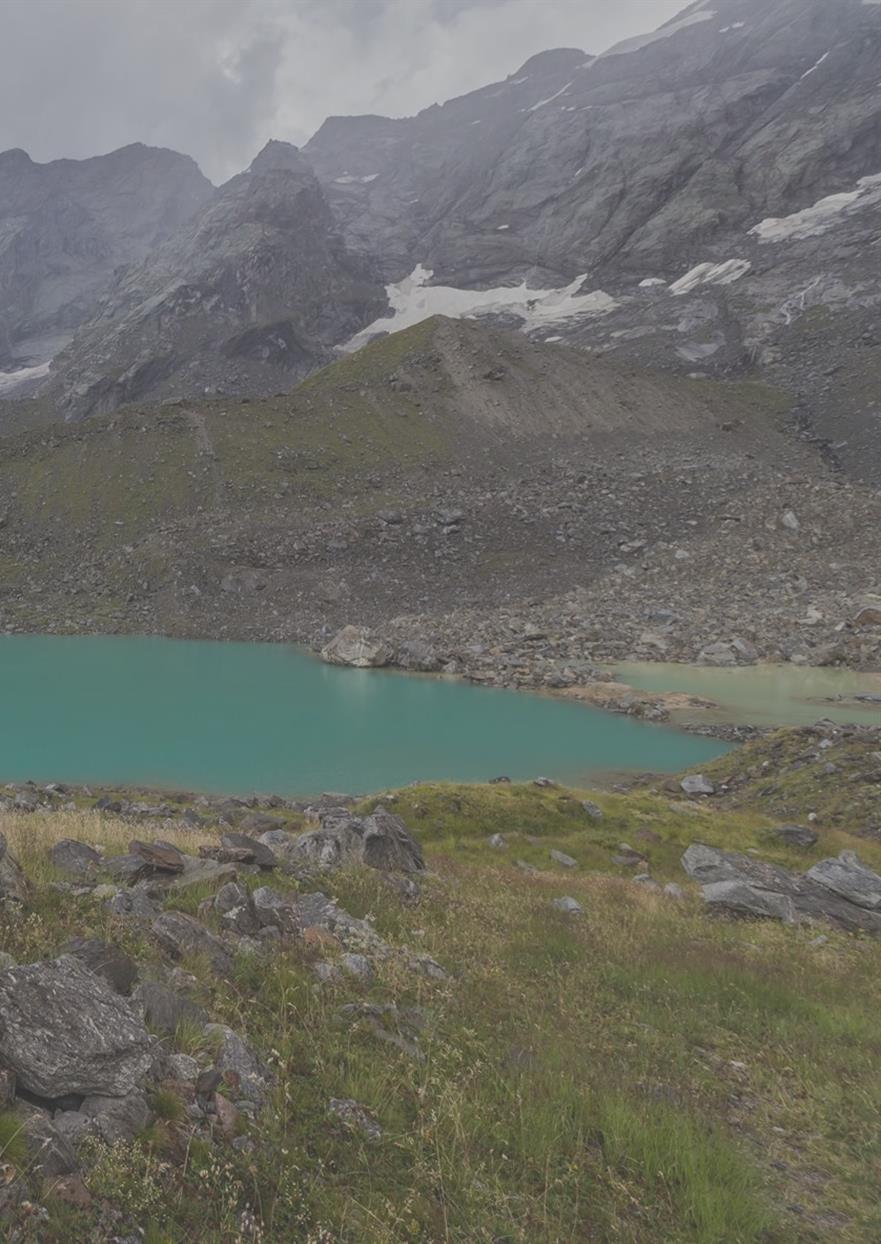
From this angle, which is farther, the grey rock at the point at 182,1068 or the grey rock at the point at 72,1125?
the grey rock at the point at 182,1068

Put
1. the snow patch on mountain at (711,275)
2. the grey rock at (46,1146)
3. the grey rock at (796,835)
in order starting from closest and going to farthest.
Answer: the grey rock at (46,1146) < the grey rock at (796,835) < the snow patch on mountain at (711,275)

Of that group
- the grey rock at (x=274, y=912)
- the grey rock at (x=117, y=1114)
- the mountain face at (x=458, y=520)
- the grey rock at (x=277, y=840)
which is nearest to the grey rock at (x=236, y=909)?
the grey rock at (x=274, y=912)

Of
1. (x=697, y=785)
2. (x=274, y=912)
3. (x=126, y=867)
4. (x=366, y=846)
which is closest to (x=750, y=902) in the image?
(x=366, y=846)

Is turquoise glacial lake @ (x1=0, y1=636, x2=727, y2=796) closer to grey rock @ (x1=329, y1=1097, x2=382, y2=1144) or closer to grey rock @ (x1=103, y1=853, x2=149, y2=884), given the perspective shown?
grey rock @ (x1=103, y1=853, x2=149, y2=884)

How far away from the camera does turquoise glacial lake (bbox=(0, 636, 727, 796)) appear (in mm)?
37500

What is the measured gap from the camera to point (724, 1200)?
5.36 m

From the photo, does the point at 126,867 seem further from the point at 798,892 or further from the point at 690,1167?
the point at 798,892

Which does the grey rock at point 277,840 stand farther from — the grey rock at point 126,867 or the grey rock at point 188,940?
the grey rock at point 188,940

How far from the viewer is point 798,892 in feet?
60.9

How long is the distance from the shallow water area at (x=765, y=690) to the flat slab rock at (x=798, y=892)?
29.8m

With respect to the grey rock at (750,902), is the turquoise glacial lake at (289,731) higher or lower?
lower

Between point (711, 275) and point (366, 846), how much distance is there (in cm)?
21265

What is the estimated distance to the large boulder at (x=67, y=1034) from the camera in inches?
192

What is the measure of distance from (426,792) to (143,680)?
40.1m
